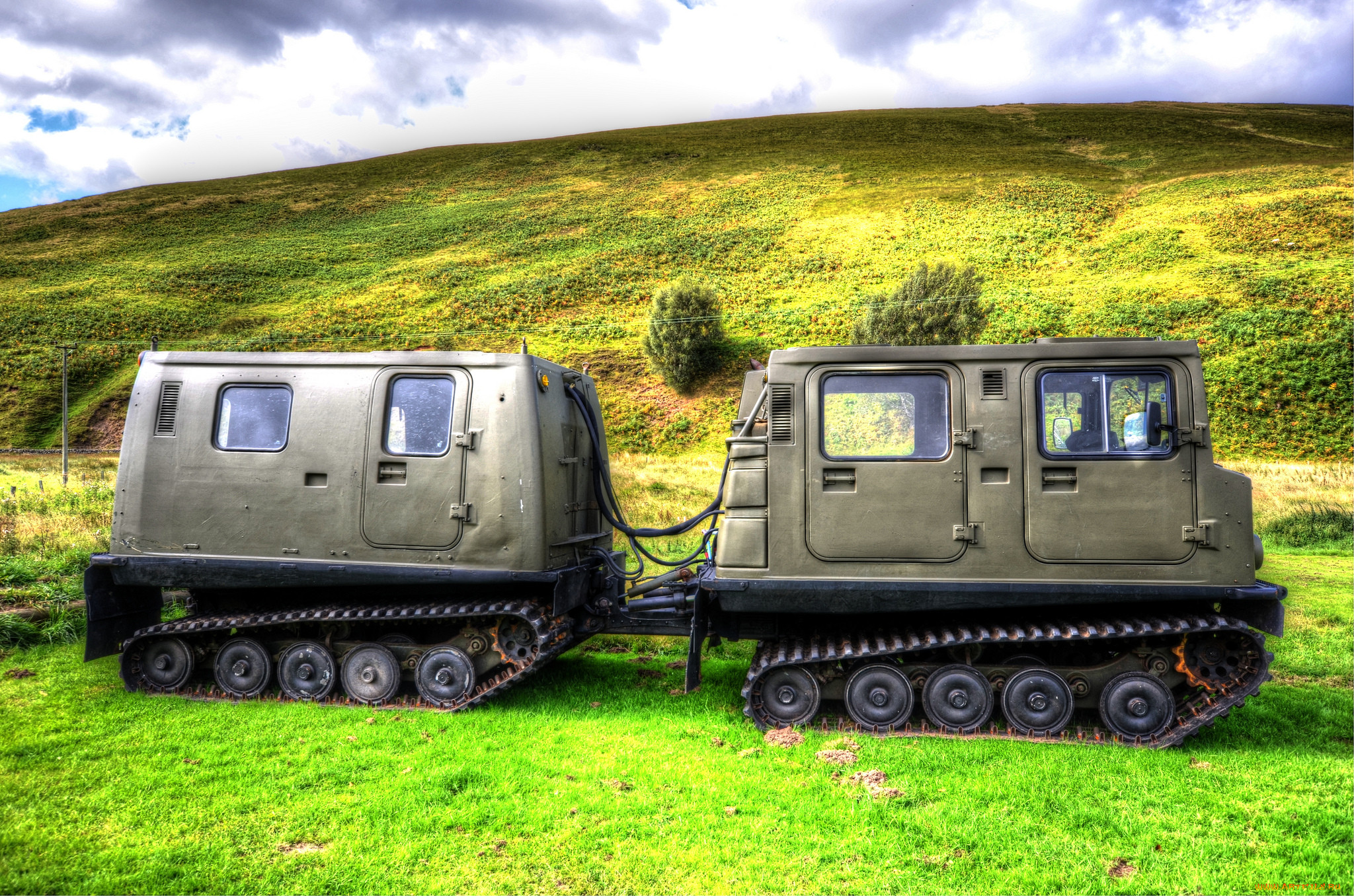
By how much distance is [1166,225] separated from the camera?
45.7 m

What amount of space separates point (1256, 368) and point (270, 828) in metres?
36.8

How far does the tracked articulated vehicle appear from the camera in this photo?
5.96 meters

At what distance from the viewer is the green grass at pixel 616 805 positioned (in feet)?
14.0

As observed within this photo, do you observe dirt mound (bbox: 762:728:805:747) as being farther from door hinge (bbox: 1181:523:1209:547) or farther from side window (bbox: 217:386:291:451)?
side window (bbox: 217:386:291:451)

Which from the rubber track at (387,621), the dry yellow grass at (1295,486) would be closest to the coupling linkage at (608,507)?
the rubber track at (387,621)

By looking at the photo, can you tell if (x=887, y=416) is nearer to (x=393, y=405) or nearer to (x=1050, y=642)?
(x=1050, y=642)

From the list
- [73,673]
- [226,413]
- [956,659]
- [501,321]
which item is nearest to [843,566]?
[956,659]

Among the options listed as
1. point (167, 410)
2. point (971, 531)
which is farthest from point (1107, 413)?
point (167, 410)

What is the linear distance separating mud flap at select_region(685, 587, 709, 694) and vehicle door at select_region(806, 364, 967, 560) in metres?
1.05

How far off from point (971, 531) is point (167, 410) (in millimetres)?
6972

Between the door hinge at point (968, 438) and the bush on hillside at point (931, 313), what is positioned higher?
the bush on hillside at point (931, 313)

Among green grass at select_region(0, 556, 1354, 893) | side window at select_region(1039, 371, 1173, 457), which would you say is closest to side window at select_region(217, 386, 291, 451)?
green grass at select_region(0, 556, 1354, 893)

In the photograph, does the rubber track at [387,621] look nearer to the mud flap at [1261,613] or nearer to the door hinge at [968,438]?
the door hinge at [968,438]

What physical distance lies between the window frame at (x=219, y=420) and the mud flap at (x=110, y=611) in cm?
156
